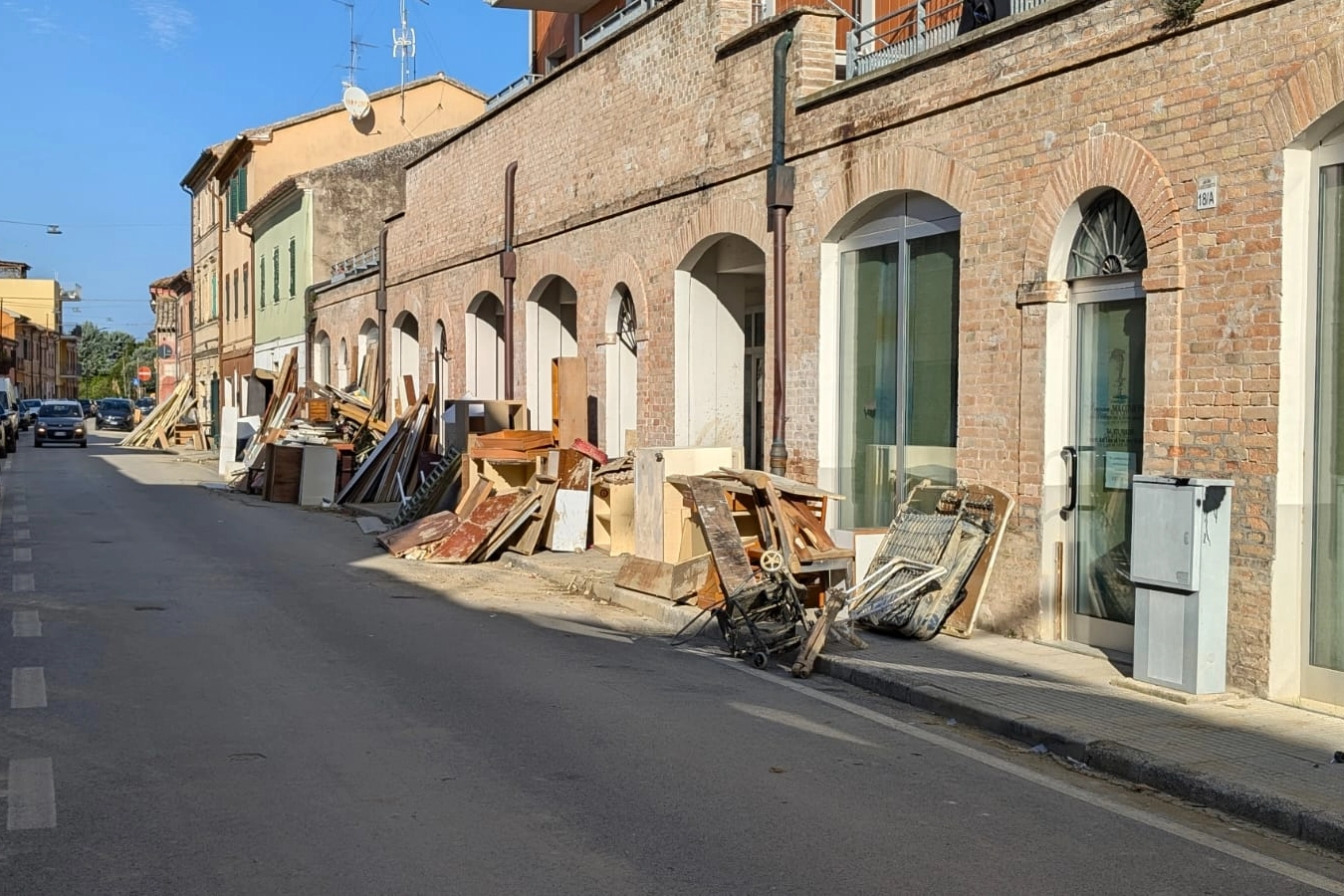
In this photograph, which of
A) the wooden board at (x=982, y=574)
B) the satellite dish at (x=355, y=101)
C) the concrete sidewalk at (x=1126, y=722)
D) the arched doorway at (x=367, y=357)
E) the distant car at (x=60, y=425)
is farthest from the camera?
the distant car at (x=60, y=425)

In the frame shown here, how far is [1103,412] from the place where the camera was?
9820 millimetres

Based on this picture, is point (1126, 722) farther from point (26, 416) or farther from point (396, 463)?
point (26, 416)

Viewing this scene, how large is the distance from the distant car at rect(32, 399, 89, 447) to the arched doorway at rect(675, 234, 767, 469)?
38.5 m

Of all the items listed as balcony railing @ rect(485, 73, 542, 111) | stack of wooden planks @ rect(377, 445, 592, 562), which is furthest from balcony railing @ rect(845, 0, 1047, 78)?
balcony railing @ rect(485, 73, 542, 111)

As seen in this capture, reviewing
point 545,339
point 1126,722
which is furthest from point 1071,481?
point 545,339

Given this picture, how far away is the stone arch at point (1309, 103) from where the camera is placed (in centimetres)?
773

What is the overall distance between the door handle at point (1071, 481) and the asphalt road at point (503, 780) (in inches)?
95.5

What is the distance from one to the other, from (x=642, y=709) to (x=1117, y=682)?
3005 mm

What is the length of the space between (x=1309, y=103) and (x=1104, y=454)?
2.87 m

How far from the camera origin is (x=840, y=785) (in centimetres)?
638

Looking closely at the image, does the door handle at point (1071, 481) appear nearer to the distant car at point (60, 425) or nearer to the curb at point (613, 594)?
the curb at point (613, 594)

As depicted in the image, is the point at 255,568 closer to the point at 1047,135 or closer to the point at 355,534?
the point at 355,534

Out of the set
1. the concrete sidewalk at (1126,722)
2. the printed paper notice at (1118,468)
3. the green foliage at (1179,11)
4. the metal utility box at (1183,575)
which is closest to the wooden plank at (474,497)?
the concrete sidewalk at (1126,722)

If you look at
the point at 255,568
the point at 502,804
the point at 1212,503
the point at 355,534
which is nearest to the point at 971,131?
the point at 1212,503
